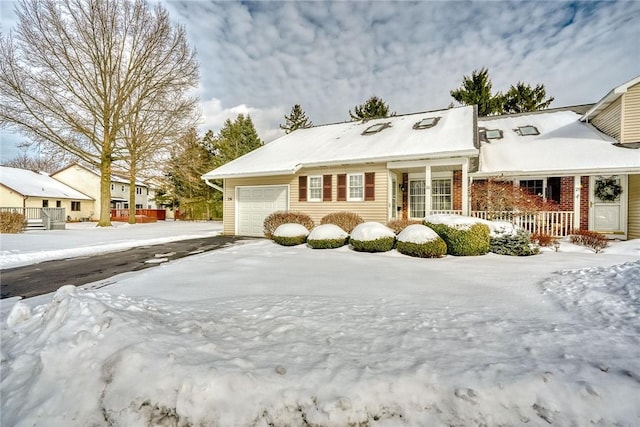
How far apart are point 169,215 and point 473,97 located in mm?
37990

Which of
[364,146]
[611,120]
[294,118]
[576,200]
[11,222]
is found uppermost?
[294,118]

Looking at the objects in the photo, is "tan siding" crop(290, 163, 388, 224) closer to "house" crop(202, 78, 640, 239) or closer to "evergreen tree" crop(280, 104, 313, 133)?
"house" crop(202, 78, 640, 239)

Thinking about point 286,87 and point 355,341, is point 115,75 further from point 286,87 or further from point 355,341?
point 355,341

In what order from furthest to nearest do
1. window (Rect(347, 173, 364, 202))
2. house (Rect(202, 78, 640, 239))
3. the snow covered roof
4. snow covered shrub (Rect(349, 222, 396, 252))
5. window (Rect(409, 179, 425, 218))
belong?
window (Rect(409, 179, 425, 218)) → window (Rect(347, 173, 364, 202)) → house (Rect(202, 78, 640, 239)) → the snow covered roof → snow covered shrub (Rect(349, 222, 396, 252))

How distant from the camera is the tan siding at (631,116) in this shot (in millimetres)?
9891

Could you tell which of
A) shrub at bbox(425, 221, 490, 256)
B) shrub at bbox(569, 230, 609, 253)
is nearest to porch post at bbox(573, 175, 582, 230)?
shrub at bbox(569, 230, 609, 253)

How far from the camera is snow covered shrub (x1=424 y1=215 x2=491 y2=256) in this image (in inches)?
283

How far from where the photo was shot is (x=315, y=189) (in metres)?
12.1

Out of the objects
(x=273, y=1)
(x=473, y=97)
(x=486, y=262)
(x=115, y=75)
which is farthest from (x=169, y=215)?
(x=486, y=262)

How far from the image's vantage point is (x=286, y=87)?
13836 mm

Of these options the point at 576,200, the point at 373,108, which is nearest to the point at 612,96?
the point at 576,200

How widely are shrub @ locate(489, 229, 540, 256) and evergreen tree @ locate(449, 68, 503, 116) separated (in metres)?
18.5

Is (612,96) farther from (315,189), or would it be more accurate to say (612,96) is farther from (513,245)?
(315,189)

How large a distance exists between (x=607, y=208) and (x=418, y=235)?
27.3 ft
